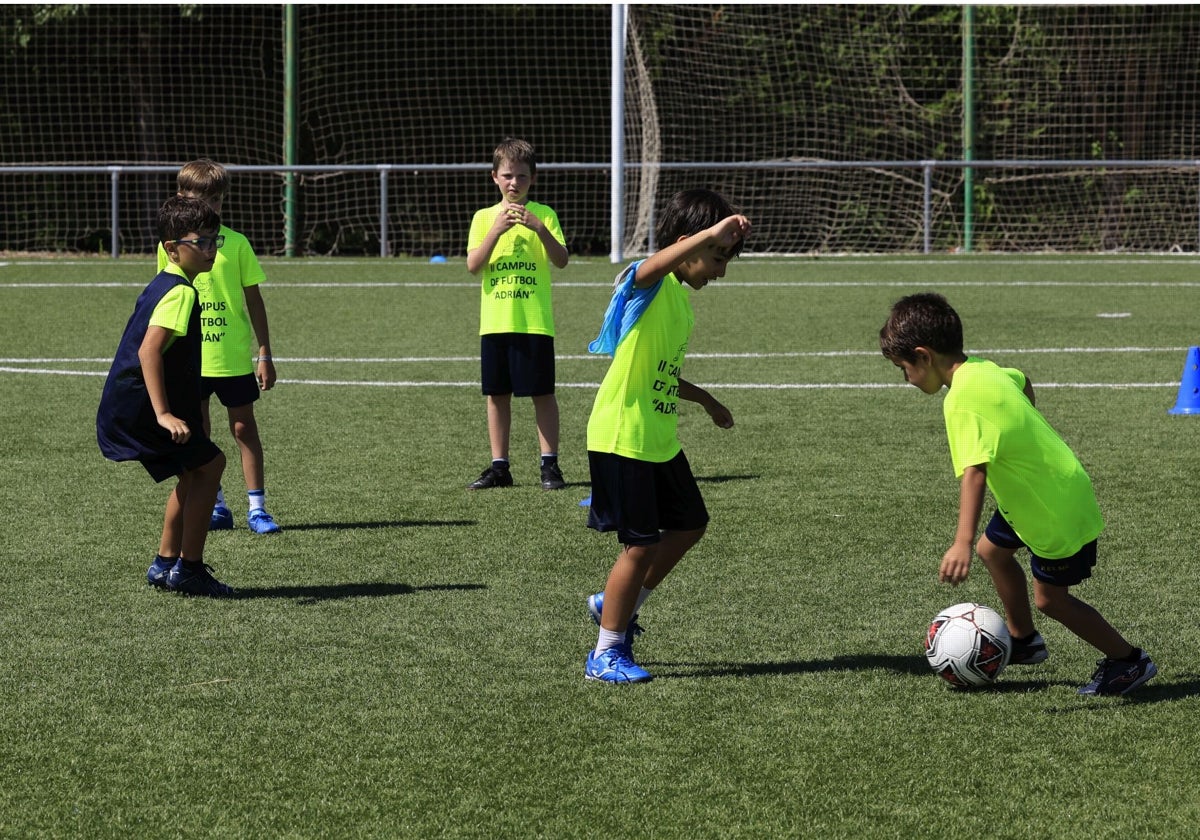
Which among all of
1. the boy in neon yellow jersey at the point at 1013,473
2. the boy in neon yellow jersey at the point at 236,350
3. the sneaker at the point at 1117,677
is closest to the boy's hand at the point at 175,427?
the boy in neon yellow jersey at the point at 236,350

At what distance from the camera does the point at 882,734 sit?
434cm

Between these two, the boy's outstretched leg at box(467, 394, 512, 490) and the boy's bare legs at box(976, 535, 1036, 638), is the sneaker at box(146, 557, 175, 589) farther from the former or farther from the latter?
the boy's bare legs at box(976, 535, 1036, 638)

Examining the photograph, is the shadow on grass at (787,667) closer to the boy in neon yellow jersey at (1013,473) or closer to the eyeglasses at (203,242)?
the boy in neon yellow jersey at (1013,473)

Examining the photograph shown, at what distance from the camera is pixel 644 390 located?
15.8 ft

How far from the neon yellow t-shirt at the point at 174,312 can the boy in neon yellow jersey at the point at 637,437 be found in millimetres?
1600

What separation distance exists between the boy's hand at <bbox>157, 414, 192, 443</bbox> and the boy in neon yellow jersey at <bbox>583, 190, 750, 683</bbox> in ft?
4.80

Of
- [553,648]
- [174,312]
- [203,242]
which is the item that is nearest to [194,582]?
[174,312]

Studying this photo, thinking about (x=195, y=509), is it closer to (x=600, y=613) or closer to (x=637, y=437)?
(x=600, y=613)

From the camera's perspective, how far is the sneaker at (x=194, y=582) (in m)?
5.82

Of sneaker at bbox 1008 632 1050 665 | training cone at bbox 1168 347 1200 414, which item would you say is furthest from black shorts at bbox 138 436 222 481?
training cone at bbox 1168 347 1200 414

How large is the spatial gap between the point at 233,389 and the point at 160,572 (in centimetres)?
130

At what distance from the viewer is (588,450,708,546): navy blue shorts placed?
478 centimetres

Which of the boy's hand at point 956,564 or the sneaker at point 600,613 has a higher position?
the boy's hand at point 956,564

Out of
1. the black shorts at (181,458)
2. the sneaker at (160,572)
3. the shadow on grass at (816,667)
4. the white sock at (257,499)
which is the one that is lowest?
the shadow on grass at (816,667)
